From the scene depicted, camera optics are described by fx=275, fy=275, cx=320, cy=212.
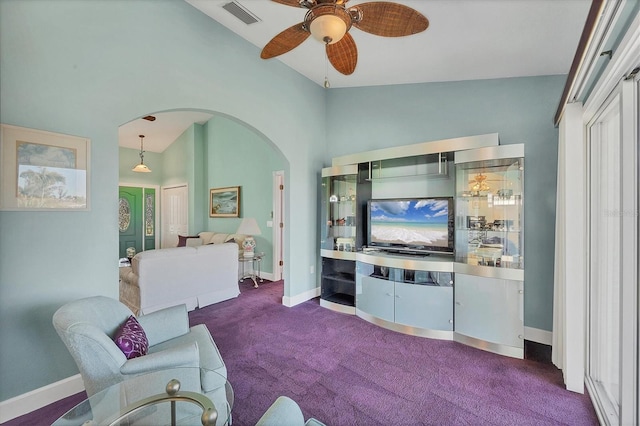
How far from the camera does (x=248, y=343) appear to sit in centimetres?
289

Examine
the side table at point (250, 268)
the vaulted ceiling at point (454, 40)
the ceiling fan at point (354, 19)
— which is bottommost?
the side table at point (250, 268)

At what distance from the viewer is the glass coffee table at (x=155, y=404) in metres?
1.28

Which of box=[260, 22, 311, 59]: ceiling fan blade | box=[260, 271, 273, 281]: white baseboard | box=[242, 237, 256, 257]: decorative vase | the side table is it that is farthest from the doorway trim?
box=[260, 22, 311, 59]: ceiling fan blade

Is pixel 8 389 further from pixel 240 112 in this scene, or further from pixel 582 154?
pixel 582 154

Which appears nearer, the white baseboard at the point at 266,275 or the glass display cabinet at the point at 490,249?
the glass display cabinet at the point at 490,249

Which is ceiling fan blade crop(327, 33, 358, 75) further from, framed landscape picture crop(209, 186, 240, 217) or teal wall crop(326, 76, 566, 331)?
framed landscape picture crop(209, 186, 240, 217)

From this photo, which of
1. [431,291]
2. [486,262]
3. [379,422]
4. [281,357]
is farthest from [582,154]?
[281,357]

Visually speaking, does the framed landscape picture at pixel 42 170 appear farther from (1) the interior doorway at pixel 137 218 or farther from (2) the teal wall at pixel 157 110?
(1) the interior doorway at pixel 137 218

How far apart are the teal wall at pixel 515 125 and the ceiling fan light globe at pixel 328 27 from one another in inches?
91.6

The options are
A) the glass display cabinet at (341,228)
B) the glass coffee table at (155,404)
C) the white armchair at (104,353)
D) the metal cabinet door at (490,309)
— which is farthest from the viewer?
the glass display cabinet at (341,228)

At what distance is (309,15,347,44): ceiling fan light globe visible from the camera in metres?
1.62

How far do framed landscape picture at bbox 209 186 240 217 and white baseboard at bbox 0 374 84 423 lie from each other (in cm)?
431

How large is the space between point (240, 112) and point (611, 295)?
12.3 ft

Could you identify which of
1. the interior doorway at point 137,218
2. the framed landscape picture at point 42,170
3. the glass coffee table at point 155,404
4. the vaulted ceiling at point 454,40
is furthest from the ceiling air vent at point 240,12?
the interior doorway at point 137,218
